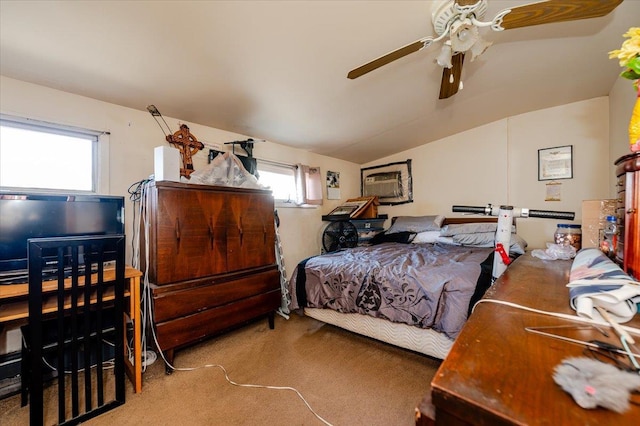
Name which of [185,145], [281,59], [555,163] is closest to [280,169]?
[185,145]

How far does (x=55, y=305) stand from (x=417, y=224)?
3599mm

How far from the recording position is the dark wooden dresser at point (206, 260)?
5.77 feet

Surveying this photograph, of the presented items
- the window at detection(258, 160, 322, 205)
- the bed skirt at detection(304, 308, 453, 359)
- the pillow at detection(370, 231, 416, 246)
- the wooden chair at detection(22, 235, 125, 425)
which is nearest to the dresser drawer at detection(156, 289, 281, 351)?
the wooden chair at detection(22, 235, 125, 425)

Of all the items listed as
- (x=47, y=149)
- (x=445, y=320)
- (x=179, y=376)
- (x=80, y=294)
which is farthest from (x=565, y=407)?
(x=47, y=149)

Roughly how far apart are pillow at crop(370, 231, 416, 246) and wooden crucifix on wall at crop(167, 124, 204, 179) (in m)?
2.54

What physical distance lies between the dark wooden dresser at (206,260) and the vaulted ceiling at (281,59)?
791 mm

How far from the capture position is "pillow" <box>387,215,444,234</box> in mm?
3486

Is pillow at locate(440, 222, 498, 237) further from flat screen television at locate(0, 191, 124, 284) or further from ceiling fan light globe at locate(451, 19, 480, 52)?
flat screen television at locate(0, 191, 124, 284)

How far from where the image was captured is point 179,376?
5.72ft

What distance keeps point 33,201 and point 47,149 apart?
52 cm

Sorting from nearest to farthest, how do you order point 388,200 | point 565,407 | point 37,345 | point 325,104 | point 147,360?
1. point 565,407
2. point 37,345
3. point 147,360
4. point 325,104
5. point 388,200

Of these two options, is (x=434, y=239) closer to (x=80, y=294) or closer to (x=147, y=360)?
(x=147, y=360)

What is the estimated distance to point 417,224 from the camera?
11.8ft

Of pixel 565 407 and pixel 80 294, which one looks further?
pixel 80 294
